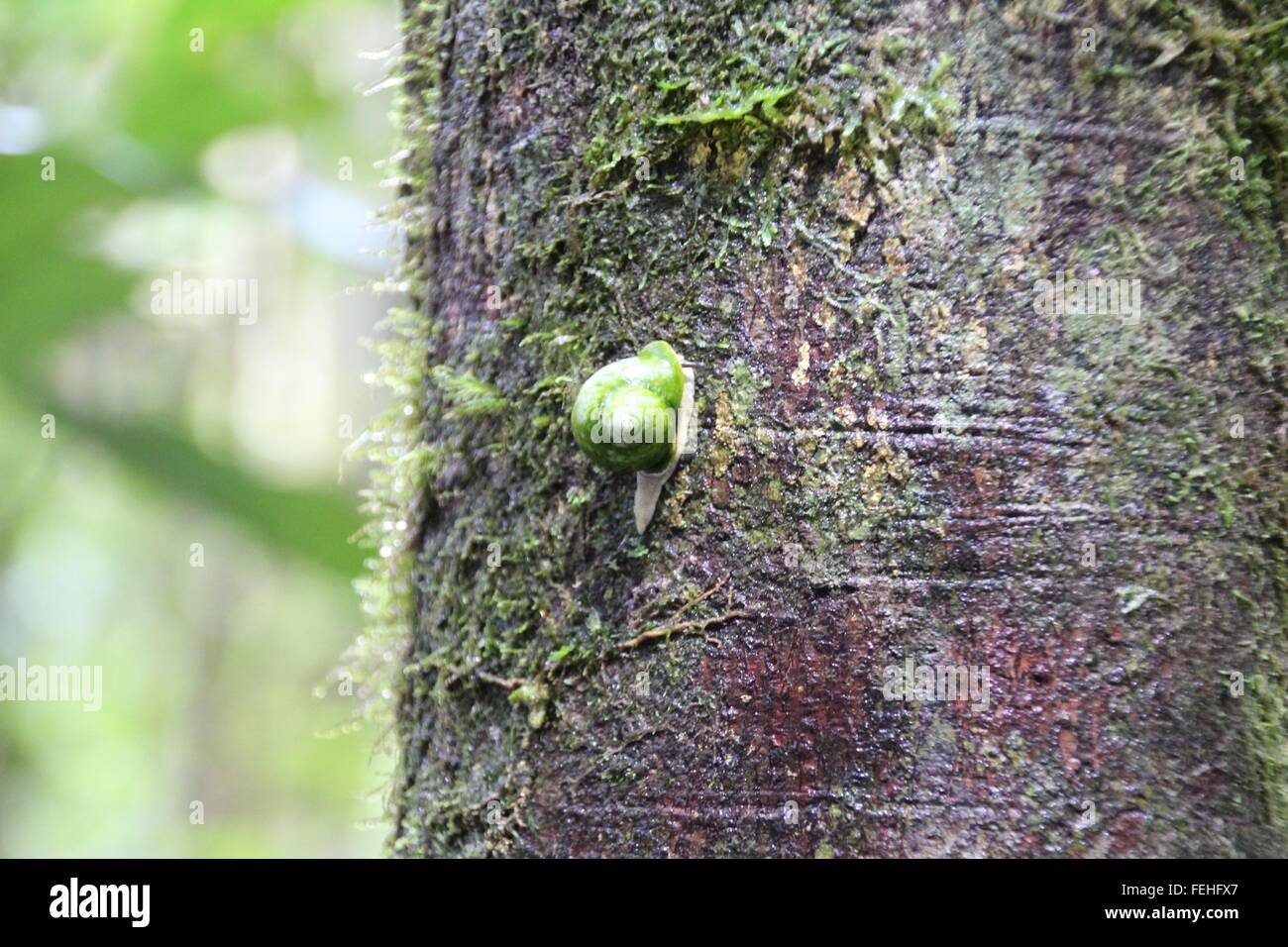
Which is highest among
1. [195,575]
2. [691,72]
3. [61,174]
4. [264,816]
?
[61,174]

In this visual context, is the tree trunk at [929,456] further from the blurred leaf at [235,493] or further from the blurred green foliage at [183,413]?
the blurred leaf at [235,493]

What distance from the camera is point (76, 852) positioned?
7.90 metres

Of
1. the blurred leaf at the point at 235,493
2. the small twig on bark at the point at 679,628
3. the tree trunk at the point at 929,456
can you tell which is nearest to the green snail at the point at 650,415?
the tree trunk at the point at 929,456

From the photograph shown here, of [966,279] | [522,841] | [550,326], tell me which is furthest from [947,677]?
[550,326]

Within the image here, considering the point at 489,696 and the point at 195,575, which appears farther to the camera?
the point at 195,575

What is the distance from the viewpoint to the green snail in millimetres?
1175

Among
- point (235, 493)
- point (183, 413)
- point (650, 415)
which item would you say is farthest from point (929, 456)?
point (183, 413)

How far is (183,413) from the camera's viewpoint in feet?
22.1

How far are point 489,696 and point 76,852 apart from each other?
844cm

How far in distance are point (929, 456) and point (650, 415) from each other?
14.1 inches

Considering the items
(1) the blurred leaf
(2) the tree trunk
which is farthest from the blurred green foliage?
(2) the tree trunk

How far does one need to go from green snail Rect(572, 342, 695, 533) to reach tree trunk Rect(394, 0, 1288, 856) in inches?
1.1

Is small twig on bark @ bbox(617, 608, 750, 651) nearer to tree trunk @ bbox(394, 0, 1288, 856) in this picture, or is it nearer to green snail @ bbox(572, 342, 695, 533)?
tree trunk @ bbox(394, 0, 1288, 856)
